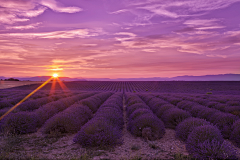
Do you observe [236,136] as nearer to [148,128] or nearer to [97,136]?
[148,128]

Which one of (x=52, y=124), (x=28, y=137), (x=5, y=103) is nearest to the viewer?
(x=28, y=137)

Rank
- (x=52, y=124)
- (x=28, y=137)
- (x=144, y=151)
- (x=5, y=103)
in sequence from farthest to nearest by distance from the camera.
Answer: (x=5, y=103), (x=52, y=124), (x=28, y=137), (x=144, y=151)

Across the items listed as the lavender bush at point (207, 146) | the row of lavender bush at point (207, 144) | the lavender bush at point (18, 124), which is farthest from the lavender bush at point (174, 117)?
the lavender bush at point (18, 124)

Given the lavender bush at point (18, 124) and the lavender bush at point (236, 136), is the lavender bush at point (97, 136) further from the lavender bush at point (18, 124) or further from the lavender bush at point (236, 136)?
the lavender bush at point (236, 136)

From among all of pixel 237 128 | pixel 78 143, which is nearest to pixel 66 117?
pixel 78 143

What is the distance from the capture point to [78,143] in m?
4.77

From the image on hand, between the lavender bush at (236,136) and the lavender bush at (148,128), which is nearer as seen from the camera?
the lavender bush at (236,136)

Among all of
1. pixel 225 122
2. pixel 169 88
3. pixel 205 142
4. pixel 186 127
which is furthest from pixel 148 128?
pixel 169 88

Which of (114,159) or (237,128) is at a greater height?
(237,128)

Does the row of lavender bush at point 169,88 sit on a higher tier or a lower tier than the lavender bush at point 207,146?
lower

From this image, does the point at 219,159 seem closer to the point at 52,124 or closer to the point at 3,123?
the point at 52,124

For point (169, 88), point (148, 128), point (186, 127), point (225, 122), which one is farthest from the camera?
point (169, 88)

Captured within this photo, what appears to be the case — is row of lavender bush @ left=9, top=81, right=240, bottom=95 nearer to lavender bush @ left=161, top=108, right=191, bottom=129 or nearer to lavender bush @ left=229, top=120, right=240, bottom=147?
lavender bush @ left=161, top=108, right=191, bottom=129

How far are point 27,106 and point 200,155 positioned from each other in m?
9.46
